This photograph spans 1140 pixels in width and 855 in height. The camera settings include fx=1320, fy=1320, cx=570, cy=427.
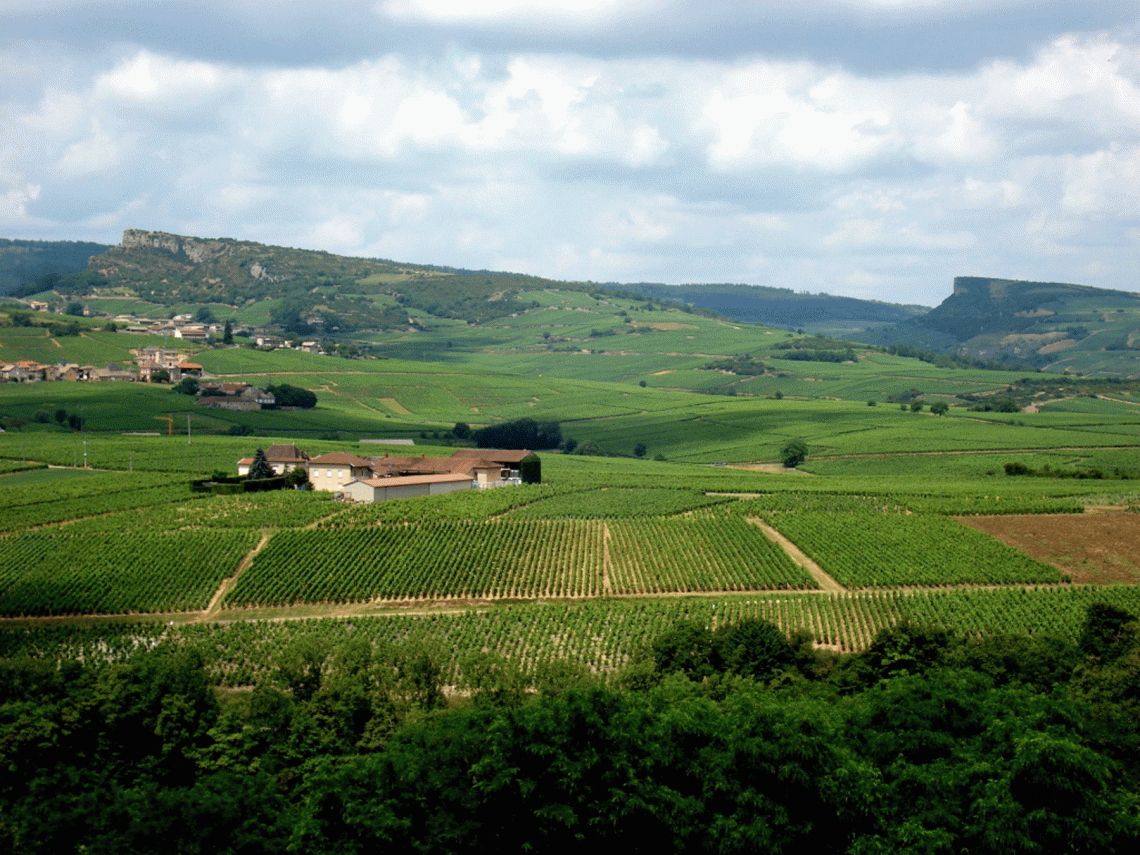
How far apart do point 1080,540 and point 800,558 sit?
16.1 metres

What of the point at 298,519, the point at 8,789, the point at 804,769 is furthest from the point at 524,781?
the point at 298,519

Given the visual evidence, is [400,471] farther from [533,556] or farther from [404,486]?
[533,556]

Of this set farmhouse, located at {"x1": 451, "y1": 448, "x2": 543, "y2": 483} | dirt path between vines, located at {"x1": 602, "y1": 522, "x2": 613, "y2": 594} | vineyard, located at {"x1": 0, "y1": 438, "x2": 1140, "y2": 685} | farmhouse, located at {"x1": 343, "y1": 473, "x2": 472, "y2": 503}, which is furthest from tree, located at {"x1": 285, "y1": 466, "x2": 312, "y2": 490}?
dirt path between vines, located at {"x1": 602, "y1": 522, "x2": 613, "y2": 594}

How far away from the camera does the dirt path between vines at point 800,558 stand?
65125 mm

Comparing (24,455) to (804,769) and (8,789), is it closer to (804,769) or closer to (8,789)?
(8,789)

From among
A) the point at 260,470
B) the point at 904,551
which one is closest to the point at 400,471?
the point at 260,470

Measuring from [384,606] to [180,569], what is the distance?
38.2 feet

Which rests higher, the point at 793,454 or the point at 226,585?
the point at 793,454

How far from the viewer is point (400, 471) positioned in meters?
95.3

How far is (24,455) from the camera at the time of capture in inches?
4045

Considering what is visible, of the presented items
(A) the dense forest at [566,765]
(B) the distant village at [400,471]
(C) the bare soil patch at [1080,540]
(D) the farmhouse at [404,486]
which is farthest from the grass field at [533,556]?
(A) the dense forest at [566,765]

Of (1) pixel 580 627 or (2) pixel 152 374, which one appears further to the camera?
(2) pixel 152 374

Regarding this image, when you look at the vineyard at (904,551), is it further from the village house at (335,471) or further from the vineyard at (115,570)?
the village house at (335,471)

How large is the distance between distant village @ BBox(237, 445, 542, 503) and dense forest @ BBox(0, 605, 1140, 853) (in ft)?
140
